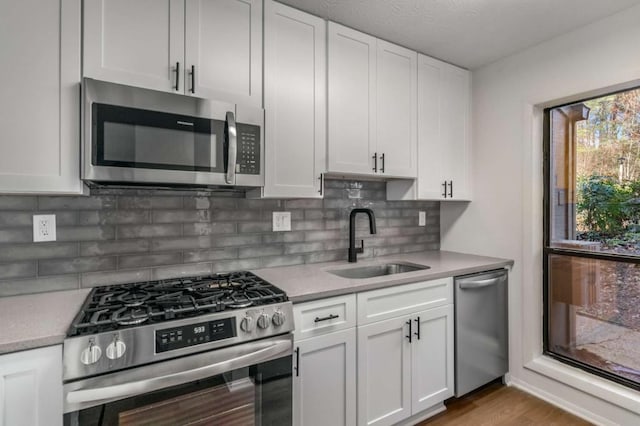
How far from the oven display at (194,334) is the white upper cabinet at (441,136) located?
65.2 inches

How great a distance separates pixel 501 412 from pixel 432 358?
25.0 inches

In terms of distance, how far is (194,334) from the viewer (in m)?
1.24

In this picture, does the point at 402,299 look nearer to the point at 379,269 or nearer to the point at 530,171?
the point at 379,269

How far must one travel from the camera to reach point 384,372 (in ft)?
6.07

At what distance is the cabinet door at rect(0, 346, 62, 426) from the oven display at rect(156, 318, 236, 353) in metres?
0.31

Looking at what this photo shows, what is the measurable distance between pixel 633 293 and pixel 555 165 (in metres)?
0.93

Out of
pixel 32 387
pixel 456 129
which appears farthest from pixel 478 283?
pixel 32 387

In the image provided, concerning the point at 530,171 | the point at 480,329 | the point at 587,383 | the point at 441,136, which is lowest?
the point at 587,383

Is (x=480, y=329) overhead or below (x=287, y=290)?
below

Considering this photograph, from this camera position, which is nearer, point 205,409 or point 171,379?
point 171,379

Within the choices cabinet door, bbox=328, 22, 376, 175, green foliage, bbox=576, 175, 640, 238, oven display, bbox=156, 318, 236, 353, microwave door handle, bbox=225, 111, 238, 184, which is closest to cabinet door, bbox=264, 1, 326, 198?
cabinet door, bbox=328, 22, 376, 175

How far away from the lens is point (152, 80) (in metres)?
1.50

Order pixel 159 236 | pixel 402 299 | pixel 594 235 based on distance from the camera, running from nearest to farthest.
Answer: pixel 159 236 → pixel 402 299 → pixel 594 235

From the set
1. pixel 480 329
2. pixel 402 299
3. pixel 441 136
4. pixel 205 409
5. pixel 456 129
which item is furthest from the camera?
pixel 456 129
